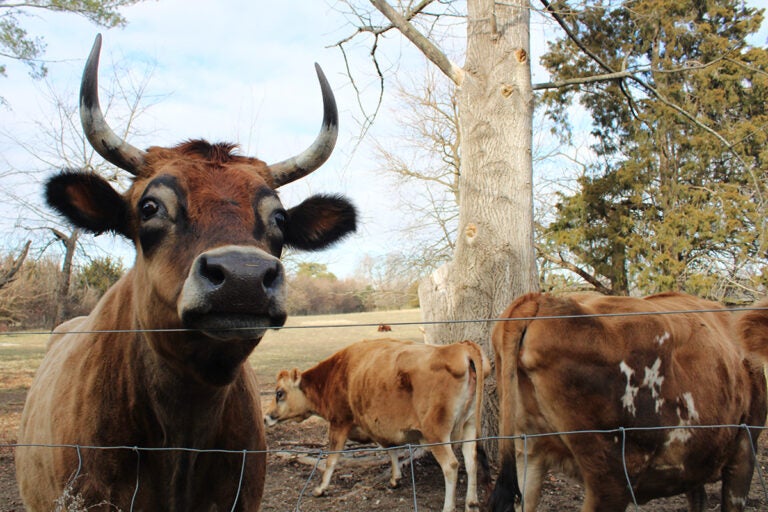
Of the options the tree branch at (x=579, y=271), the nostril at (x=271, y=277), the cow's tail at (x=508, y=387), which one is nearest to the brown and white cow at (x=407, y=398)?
the cow's tail at (x=508, y=387)

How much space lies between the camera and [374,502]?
19.9ft

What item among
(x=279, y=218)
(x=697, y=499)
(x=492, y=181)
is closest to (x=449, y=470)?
(x=697, y=499)

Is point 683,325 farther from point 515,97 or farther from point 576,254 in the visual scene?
point 576,254

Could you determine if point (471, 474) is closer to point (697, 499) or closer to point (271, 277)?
point (697, 499)

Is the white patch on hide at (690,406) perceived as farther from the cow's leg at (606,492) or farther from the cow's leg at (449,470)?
the cow's leg at (449,470)

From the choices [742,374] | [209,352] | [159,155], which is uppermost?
[159,155]

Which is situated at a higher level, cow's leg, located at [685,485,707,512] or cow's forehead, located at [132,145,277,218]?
cow's forehead, located at [132,145,277,218]

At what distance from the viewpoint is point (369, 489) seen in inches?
259

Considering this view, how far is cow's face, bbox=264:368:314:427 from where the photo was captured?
8.64 metres

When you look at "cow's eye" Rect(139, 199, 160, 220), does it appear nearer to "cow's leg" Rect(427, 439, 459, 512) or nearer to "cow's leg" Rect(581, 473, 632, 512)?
"cow's leg" Rect(581, 473, 632, 512)

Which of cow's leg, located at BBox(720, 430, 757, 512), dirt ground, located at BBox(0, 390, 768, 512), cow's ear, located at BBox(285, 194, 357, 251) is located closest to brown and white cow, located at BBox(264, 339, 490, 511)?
dirt ground, located at BBox(0, 390, 768, 512)

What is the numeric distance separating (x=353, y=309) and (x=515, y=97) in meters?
41.2

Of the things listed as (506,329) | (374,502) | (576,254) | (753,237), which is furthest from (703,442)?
(576,254)

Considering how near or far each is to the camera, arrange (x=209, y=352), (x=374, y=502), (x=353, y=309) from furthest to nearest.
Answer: (x=353, y=309) → (x=374, y=502) → (x=209, y=352)
